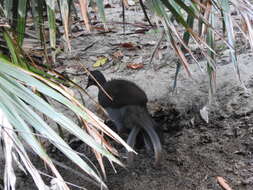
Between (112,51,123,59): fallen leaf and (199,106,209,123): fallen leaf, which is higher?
(112,51,123,59): fallen leaf

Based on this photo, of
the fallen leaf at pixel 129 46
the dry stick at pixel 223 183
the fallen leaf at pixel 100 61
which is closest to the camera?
the dry stick at pixel 223 183

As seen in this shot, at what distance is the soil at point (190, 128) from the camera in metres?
3.92

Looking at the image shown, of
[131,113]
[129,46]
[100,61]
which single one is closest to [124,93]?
[131,113]

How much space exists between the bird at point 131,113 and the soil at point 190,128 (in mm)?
176

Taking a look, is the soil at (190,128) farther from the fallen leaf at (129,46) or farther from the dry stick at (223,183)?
the fallen leaf at (129,46)

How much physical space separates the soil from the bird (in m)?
0.18

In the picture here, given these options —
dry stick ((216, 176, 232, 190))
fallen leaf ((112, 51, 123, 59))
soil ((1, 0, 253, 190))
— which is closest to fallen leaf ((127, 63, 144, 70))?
soil ((1, 0, 253, 190))

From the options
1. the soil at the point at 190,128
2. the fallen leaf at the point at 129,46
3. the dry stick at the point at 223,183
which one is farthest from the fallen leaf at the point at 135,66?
the dry stick at the point at 223,183

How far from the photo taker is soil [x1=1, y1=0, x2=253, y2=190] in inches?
154

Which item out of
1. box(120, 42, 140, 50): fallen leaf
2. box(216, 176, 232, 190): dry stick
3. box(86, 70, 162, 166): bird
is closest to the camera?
box(216, 176, 232, 190): dry stick

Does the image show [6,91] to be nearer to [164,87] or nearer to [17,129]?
[17,129]

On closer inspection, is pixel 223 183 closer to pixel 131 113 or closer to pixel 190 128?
pixel 190 128

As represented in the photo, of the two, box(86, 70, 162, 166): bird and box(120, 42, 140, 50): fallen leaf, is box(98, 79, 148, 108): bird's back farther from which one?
box(120, 42, 140, 50): fallen leaf

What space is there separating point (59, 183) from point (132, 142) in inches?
90.7
